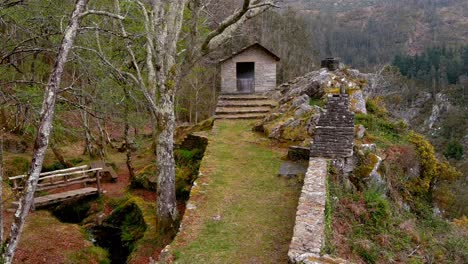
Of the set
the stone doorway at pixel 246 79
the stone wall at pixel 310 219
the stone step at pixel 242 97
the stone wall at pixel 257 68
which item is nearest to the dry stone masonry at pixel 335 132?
the stone wall at pixel 310 219

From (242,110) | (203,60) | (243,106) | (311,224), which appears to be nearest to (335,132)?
(311,224)

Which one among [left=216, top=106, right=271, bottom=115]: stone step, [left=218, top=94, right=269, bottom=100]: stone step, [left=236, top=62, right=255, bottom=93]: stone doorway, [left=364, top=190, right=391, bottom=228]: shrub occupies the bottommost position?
[left=364, top=190, right=391, bottom=228]: shrub

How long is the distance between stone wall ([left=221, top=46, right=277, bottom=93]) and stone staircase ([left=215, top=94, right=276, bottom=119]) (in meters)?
0.78

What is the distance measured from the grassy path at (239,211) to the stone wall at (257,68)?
864 cm

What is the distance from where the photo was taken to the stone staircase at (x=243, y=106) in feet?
58.1

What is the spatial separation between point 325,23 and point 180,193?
10386 cm

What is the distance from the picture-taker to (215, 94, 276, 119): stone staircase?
17.7 meters

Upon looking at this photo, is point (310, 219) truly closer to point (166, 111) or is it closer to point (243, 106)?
point (166, 111)

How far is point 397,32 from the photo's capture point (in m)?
125

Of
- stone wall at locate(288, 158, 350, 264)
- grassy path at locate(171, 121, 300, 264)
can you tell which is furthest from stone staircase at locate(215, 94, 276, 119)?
stone wall at locate(288, 158, 350, 264)

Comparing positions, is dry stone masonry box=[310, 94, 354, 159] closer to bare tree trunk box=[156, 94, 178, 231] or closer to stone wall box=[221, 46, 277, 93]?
bare tree trunk box=[156, 94, 178, 231]

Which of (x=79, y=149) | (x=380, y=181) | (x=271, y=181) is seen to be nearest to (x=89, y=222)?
(x=271, y=181)

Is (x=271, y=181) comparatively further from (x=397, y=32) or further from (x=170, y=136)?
(x=397, y=32)

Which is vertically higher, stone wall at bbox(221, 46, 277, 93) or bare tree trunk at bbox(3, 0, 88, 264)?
stone wall at bbox(221, 46, 277, 93)
